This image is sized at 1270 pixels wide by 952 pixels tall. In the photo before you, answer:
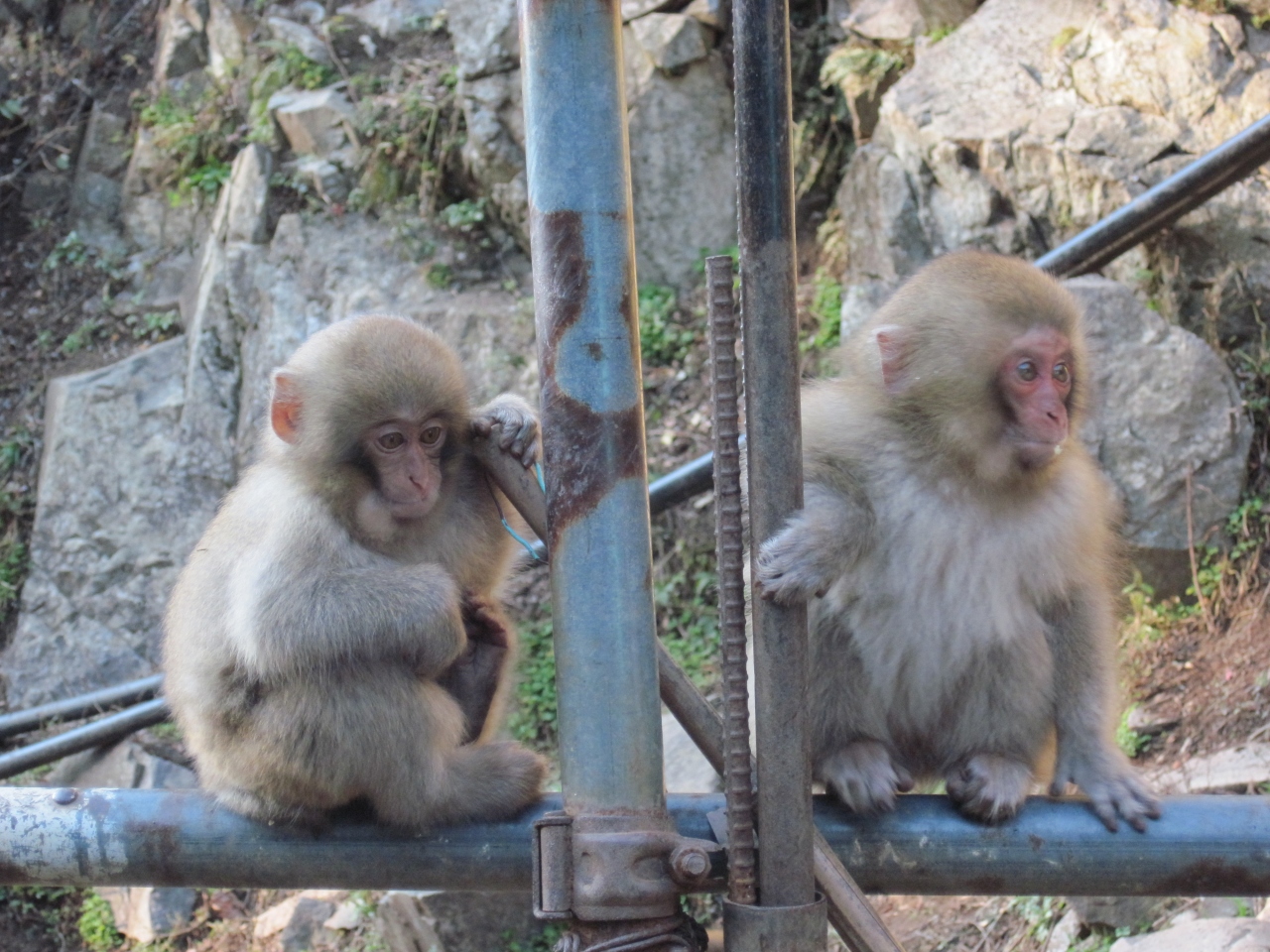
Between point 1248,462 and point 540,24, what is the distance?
511cm

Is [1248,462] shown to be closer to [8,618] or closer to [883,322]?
[883,322]

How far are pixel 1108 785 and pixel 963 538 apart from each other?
26.7 inches

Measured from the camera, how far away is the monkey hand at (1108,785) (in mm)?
2523

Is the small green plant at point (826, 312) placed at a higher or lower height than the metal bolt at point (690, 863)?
higher

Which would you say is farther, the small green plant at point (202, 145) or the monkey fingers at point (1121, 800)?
the small green plant at point (202, 145)

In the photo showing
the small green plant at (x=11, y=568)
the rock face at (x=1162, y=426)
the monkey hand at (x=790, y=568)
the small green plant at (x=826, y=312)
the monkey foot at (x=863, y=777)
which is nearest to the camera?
the monkey hand at (x=790, y=568)

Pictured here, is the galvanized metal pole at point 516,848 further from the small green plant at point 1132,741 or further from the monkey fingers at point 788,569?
the small green plant at point 1132,741

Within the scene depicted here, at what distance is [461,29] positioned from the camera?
825cm

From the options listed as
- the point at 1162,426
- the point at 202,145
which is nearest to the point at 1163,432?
the point at 1162,426

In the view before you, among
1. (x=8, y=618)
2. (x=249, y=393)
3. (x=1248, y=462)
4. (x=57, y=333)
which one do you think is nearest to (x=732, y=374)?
(x=1248, y=462)

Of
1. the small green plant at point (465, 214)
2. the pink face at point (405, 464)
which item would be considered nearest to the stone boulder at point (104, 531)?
the small green plant at point (465, 214)

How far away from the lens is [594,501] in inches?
82.7

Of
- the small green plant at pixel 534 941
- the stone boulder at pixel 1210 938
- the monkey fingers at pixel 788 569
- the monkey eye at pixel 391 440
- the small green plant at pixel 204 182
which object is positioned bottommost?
the small green plant at pixel 534 941

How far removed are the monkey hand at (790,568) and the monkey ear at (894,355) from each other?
31.3 inches
